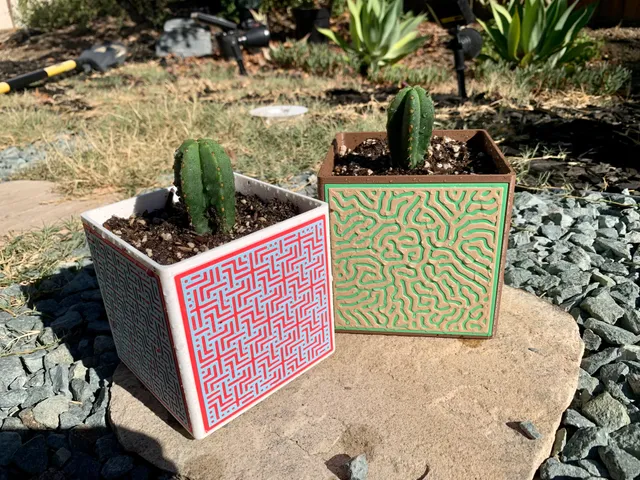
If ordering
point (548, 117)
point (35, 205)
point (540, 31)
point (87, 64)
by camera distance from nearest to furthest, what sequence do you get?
point (35, 205) < point (548, 117) < point (540, 31) < point (87, 64)

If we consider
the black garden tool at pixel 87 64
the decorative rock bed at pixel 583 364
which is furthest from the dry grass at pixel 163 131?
the decorative rock bed at pixel 583 364

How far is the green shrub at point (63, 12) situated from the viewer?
37.6 feet

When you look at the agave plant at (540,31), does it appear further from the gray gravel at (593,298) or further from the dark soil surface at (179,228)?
the dark soil surface at (179,228)

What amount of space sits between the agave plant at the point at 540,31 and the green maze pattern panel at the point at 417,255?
13.5 feet

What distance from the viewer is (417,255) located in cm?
164

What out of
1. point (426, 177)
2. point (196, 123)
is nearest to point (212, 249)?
Result: point (426, 177)

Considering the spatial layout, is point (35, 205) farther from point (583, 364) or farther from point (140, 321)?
point (583, 364)

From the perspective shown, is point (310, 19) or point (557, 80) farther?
point (310, 19)

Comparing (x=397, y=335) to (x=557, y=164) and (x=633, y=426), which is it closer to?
(x=633, y=426)

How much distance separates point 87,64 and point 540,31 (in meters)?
6.53

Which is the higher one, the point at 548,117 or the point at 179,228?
the point at 179,228

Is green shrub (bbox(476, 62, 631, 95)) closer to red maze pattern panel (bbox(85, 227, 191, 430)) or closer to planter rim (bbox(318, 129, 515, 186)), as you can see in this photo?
planter rim (bbox(318, 129, 515, 186))

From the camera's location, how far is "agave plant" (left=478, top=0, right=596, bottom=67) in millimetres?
4840

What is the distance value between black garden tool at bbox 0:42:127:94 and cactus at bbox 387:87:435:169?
6518mm
